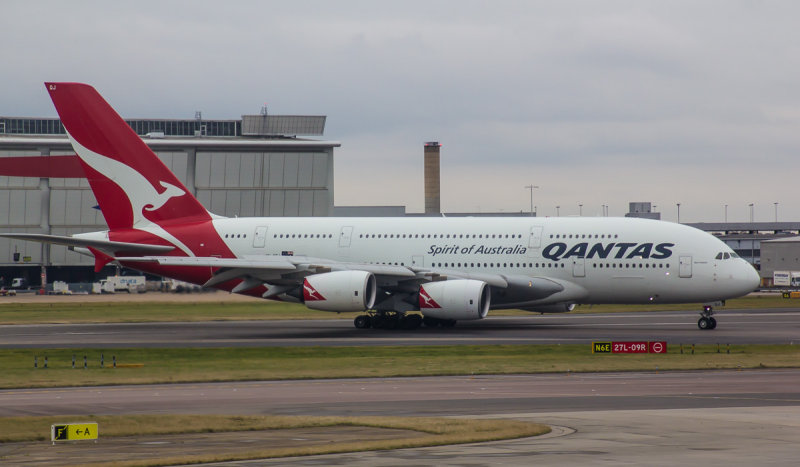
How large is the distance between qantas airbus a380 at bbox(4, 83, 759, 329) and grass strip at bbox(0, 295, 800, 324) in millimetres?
7217

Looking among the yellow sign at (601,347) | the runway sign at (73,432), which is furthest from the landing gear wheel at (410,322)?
the runway sign at (73,432)

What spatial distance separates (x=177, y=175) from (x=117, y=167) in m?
49.6

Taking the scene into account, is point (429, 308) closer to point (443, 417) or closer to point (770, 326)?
point (770, 326)

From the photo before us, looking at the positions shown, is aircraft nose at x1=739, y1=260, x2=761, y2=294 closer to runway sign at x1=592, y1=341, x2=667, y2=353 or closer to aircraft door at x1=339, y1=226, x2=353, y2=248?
runway sign at x1=592, y1=341, x2=667, y2=353

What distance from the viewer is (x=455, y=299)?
1889 inches

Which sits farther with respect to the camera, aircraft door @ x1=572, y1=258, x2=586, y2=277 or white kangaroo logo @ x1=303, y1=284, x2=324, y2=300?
aircraft door @ x1=572, y1=258, x2=586, y2=277

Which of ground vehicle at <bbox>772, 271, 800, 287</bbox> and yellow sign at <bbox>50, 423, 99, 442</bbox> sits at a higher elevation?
ground vehicle at <bbox>772, 271, 800, 287</bbox>

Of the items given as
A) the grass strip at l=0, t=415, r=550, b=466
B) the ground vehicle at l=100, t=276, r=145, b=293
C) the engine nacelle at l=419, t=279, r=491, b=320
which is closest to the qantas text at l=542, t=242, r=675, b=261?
the engine nacelle at l=419, t=279, r=491, b=320

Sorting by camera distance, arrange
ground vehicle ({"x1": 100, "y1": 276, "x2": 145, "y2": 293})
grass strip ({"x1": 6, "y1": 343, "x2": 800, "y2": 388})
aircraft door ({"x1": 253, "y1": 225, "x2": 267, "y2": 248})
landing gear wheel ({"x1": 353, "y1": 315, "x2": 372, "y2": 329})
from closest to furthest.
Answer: grass strip ({"x1": 6, "y1": 343, "x2": 800, "y2": 388}) < landing gear wheel ({"x1": 353, "y1": 315, "x2": 372, "y2": 329}) < aircraft door ({"x1": 253, "y1": 225, "x2": 267, "y2": 248}) < ground vehicle ({"x1": 100, "y1": 276, "x2": 145, "y2": 293})

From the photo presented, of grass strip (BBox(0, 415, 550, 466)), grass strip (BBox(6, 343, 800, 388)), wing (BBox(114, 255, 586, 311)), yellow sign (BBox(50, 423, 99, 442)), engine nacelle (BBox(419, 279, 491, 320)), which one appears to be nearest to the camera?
grass strip (BBox(0, 415, 550, 466))

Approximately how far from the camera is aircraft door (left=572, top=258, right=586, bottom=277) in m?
50.0

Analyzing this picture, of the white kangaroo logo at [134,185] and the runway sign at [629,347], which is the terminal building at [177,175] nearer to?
the white kangaroo logo at [134,185]

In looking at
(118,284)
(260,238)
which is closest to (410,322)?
(260,238)

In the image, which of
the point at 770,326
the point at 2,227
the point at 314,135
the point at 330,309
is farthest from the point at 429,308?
the point at 314,135
